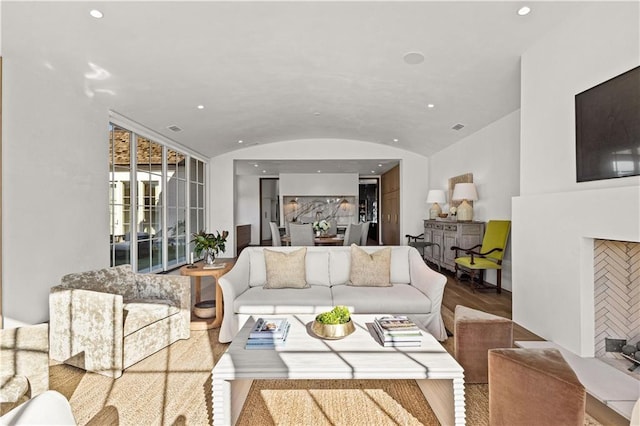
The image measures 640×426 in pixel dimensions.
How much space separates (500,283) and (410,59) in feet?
11.2

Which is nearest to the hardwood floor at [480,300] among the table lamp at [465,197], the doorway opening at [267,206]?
the table lamp at [465,197]

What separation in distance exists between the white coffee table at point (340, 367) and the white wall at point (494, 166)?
371 cm

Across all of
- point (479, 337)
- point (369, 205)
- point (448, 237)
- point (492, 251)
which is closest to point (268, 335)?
point (479, 337)

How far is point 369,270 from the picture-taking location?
3.35m

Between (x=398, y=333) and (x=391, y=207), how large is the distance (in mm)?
8408

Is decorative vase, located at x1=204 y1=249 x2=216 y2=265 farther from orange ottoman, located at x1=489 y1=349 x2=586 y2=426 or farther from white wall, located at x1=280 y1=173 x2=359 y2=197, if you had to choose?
white wall, located at x1=280 y1=173 x2=359 y2=197

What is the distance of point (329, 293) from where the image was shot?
3156 millimetres

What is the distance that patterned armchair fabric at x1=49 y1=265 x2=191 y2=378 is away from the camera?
2.37 meters

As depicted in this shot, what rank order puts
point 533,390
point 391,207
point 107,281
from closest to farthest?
1. point 533,390
2. point 107,281
3. point 391,207

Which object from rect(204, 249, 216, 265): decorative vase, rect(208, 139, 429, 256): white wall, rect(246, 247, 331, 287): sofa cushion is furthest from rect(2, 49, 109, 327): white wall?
rect(208, 139, 429, 256): white wall

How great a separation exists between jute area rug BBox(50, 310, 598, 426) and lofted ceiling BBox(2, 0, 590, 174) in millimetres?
2889

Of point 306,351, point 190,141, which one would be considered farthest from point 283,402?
point 190,141

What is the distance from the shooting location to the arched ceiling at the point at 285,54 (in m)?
2.80

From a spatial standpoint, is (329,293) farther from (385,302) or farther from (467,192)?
(467,192)
